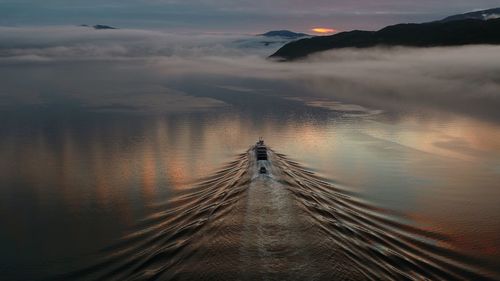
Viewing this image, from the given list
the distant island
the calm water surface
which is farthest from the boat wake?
the distant island

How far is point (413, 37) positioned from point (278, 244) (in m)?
133

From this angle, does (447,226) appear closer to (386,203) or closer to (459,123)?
(386,203)

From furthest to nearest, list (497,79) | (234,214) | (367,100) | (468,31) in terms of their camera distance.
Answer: (468,31), (497,79), (367,100), (234,214)

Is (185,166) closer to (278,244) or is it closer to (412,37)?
(278,244)

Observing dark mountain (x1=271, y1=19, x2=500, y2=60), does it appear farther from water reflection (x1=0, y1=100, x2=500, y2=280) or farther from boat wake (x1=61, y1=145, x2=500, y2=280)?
boat wake (x1=61, y1=145, x2=500, y2=280)

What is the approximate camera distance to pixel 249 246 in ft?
41.0

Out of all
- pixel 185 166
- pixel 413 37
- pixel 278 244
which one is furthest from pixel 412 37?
pixel 278 244

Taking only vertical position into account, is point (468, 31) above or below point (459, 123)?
above

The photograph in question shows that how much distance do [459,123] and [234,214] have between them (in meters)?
32.2

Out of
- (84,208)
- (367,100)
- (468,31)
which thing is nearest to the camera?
(84,208)

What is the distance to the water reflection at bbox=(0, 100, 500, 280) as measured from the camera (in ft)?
51.0

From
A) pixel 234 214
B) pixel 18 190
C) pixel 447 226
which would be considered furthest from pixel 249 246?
pixel 18 190

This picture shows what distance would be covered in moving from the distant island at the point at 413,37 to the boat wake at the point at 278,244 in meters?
120

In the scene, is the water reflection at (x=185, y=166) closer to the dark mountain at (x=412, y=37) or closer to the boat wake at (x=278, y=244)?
the boat wake at (x=278, y=244)
